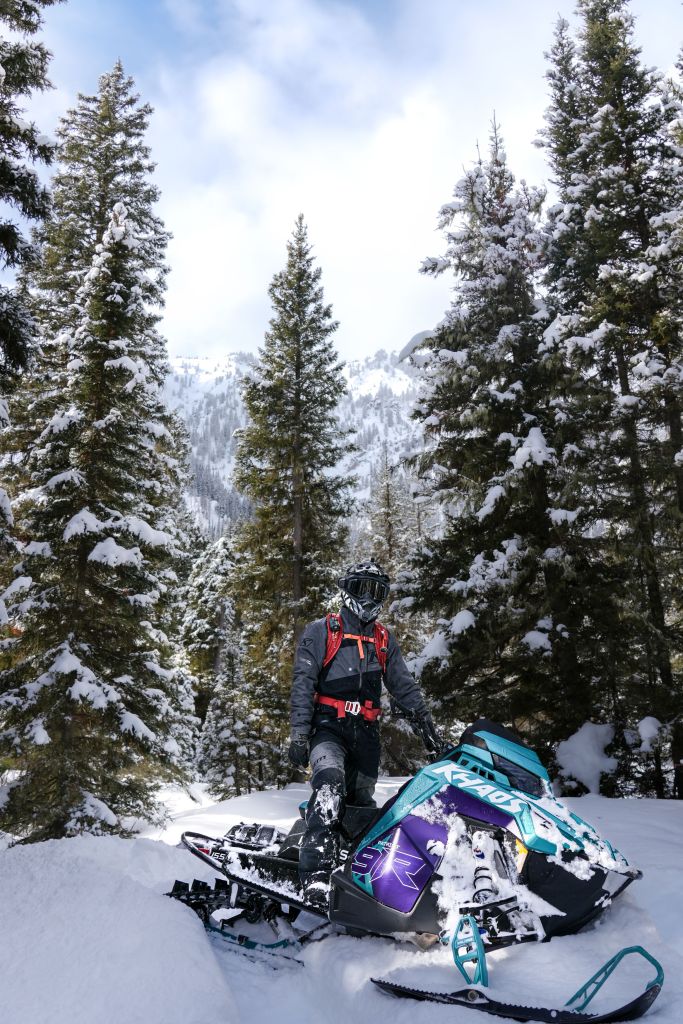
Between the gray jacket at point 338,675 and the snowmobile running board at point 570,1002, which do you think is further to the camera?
the gray jacket at point 338,675

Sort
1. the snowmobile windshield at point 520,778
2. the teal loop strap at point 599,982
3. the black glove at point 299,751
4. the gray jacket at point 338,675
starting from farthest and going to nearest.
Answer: the gray jacket at point 338,675 < the black glove at point 299,751 < the snowmobile windshield at point 520,778 < the teal loop strap at point 599,982

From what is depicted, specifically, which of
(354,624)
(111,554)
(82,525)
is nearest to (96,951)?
(354,624)

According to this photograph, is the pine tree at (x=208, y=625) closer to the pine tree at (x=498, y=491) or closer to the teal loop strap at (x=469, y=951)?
the pine tree at (x=498, y=491)

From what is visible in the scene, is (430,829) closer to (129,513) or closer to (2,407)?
(2,407)

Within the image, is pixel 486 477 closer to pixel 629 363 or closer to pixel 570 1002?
pixel 629 363

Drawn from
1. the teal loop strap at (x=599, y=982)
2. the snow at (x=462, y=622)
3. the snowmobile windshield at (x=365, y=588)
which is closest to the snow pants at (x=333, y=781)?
the snowmobile windshield at (x=365, y=588)

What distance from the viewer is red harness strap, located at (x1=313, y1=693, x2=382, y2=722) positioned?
5.09 metres

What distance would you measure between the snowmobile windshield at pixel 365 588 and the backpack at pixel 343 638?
27cm

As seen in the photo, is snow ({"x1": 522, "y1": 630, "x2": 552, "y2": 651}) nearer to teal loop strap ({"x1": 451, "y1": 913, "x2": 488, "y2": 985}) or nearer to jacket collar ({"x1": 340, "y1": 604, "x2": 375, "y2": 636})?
jacket collar ({"x1": 340, "y1": 604, "x2": 375, "y2": 636})

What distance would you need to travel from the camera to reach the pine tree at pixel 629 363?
9867 mm

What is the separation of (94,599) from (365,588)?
362 inches

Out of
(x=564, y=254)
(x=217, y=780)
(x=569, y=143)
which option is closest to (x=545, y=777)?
(x=564, y=254)

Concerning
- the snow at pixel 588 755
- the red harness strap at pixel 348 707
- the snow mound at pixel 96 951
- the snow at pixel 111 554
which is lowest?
the snow at pixel 588 755

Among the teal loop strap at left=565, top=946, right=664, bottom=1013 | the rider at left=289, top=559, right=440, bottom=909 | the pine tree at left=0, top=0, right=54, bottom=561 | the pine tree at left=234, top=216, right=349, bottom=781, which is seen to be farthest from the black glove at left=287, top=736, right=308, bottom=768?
the pine tree at left=234, top=216, right=349, bottom=781
